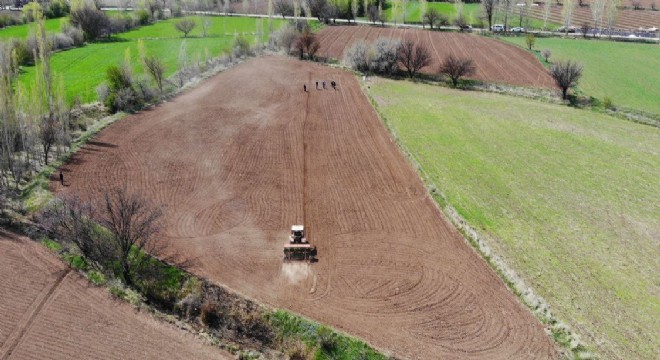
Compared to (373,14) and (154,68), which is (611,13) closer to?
(373,14)

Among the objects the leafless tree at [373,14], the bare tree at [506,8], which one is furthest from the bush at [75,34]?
the bare tree at [506,8]

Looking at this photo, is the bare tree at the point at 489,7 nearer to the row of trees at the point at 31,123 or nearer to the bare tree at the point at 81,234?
the row of trees at the point at 31,123

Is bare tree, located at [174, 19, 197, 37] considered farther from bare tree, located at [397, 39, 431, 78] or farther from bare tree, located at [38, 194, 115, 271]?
bare tree, located at [38, 194, 115, 271]

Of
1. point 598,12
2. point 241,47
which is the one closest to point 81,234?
point 241,47

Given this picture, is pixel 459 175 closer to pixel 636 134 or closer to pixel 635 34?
pixel 636 134

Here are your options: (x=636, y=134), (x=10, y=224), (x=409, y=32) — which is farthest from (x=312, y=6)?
(x=10, y=224)

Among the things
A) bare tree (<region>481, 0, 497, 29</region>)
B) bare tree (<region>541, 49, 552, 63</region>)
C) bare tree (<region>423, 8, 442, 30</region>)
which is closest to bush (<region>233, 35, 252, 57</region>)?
bare tree (<region>423, 8, 442, 30</region>)

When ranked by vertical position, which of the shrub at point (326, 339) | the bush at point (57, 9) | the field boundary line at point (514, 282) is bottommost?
the shrub at point (326, 339)
